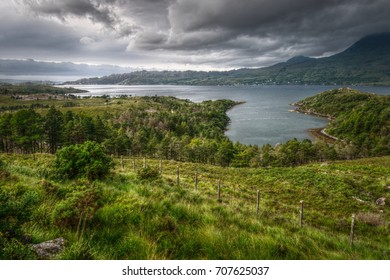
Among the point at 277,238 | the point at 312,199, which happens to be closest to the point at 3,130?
the point at 312,199

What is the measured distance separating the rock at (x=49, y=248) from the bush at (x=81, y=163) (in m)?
9.07

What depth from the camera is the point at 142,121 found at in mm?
135125

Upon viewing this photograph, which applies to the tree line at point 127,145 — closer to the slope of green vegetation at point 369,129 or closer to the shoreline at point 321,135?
the slope of green vegetation at point 369,129

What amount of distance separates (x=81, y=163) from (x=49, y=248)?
33.8 ft

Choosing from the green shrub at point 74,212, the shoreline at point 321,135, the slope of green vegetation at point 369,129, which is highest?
the green shrub at point 74,212

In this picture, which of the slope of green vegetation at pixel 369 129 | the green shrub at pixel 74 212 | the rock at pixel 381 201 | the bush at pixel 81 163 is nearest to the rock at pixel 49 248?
the green shrub at pixel 74 212

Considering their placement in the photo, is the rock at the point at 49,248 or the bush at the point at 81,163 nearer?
the rock at the point at 49,248

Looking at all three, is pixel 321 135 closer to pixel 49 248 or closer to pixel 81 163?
pixel 81 163

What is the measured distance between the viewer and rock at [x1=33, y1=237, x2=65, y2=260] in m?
4.22

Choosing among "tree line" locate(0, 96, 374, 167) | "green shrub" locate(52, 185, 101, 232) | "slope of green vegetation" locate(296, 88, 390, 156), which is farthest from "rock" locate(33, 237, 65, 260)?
"slope of green vegetation" locate(296, 88, 390, 156)

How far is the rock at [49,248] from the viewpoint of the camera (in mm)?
4219

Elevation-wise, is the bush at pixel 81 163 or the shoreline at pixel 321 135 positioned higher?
the bush at pixel 81 163

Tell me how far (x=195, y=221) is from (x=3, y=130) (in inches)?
2582

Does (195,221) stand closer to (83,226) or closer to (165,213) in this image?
(165,213)
